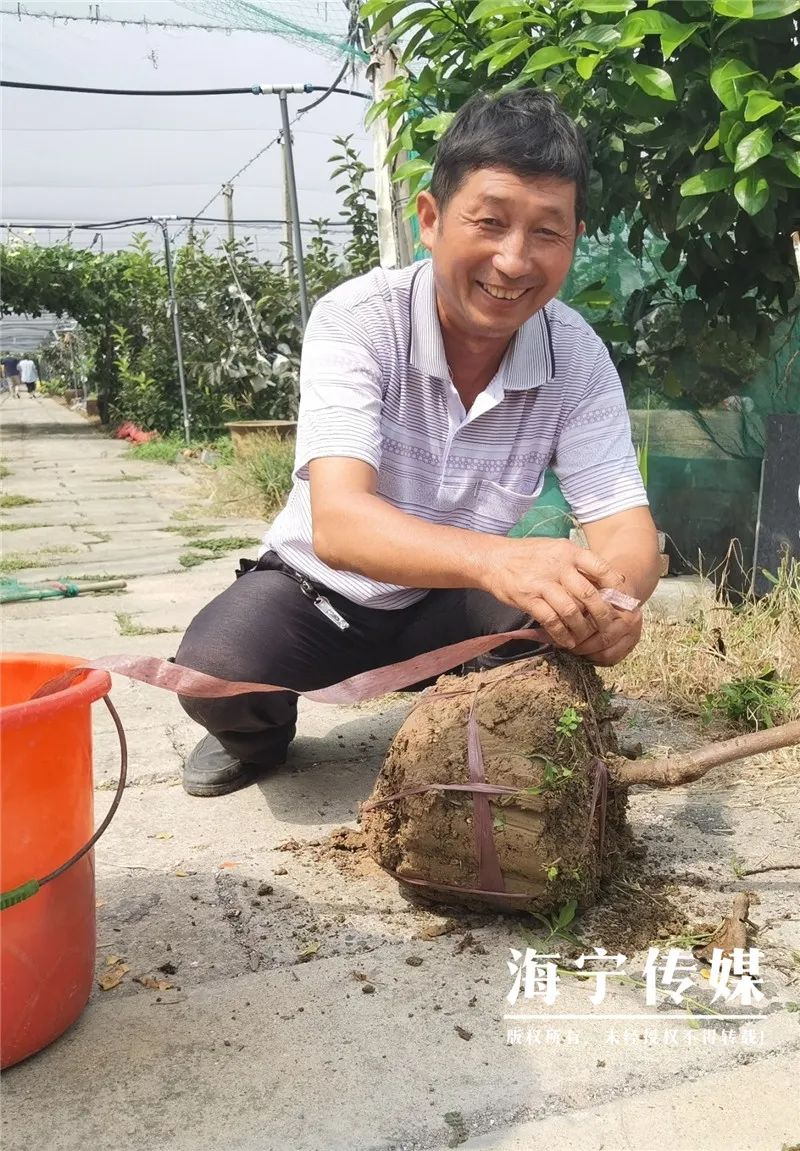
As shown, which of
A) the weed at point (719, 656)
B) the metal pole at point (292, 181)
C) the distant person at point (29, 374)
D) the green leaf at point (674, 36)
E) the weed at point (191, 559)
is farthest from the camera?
the distant person at point (29, 374)

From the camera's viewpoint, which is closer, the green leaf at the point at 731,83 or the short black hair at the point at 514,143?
the short black hair at the point at 514,143

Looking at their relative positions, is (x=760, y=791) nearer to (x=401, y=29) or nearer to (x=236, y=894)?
(x=236, y=894)

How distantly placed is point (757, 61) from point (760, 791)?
204 centimetres

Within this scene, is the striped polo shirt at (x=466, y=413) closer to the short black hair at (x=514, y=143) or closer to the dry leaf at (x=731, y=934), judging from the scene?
the short black hair at (x=514, y=143)

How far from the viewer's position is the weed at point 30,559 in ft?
17.4

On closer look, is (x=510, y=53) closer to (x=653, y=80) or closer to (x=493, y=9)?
(x=493, y=9)

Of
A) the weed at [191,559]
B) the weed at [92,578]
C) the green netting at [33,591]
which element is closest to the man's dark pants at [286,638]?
the green netting at [33,591]

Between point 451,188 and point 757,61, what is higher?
point 757,61

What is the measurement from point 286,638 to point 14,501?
6.36m

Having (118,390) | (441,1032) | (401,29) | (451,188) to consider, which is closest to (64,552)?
(401,29)

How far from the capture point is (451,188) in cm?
193

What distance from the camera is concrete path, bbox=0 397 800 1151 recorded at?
A: 1.33m

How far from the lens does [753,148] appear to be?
8.76 ft

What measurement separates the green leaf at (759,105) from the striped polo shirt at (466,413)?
91 centimetres
